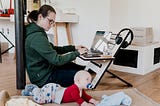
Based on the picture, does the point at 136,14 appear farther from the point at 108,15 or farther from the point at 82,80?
the point at 82,80

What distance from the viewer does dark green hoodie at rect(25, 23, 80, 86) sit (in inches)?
82.6

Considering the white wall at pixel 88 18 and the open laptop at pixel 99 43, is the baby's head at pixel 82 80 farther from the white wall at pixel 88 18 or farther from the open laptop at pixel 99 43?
the white wall at pixel 88 18

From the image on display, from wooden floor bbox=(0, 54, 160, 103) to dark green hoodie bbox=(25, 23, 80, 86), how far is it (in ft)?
1.55

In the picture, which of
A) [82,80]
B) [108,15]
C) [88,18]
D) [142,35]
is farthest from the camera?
[88,18]

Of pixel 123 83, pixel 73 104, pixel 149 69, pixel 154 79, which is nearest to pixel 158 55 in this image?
pixel 149 69

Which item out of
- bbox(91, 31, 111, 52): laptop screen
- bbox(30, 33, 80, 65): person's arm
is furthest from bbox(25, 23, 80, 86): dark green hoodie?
bbox(91, 31, 111, 52): laptop screen

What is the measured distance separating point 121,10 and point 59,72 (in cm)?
231

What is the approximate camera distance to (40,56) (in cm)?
221

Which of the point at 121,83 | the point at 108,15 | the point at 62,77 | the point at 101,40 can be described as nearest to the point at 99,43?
the point at 101,40

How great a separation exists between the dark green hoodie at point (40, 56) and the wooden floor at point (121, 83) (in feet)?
1.55

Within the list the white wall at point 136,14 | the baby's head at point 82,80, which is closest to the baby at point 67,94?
the baby's head at point 82,80

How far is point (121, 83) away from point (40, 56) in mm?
1292

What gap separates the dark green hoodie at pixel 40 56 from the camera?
210 centimetres

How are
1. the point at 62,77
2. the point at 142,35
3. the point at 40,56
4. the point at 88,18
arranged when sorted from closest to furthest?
the point at 40,56 → the point at 62,77 → the point at 142,35 → the point at 88,18
